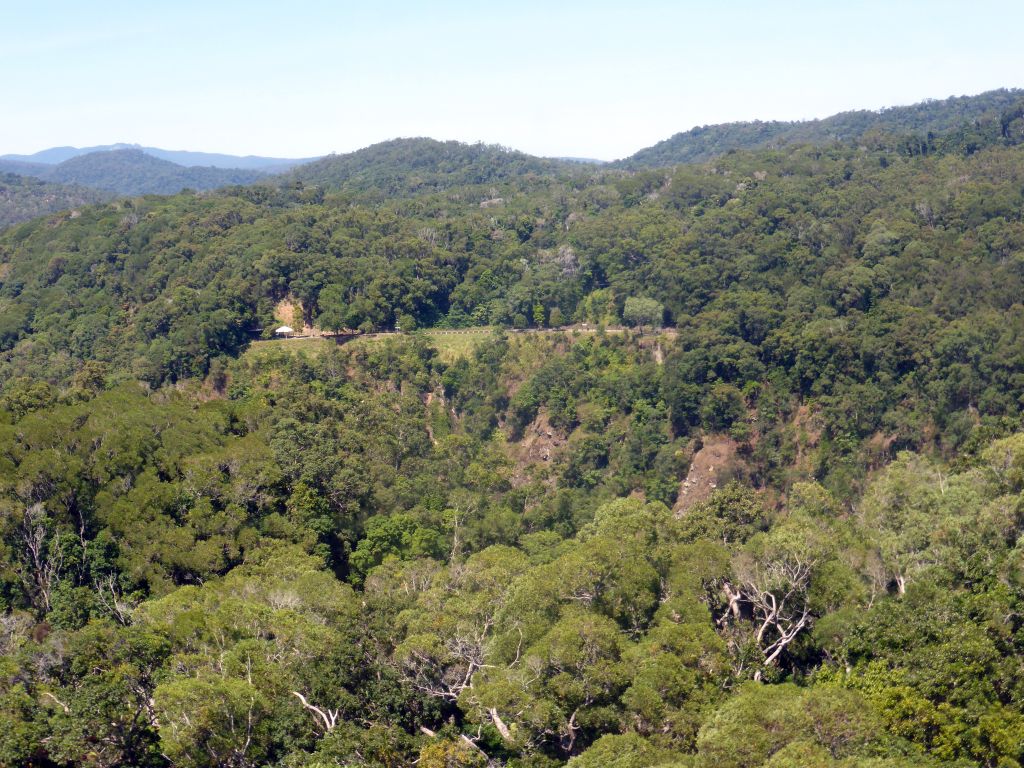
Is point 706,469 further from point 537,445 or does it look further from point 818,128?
point 818,128

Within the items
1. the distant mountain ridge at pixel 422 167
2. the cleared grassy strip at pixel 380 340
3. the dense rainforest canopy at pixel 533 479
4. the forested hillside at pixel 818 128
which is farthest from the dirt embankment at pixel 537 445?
the forested hillside at pixel 818 128

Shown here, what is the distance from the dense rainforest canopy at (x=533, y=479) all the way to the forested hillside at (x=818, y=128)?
51.5 m

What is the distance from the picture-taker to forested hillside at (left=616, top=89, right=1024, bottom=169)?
13512 centimetres

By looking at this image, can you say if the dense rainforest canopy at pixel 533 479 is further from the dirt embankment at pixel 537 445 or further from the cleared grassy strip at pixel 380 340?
the cleared grassy strip at pixel 380 340

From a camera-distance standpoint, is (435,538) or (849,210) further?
(849,210)

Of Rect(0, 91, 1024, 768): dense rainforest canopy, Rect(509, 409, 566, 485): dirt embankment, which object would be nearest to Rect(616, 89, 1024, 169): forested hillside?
Rect(0, 91, 1024, 768): dense rainforest canopy

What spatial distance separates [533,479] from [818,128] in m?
125

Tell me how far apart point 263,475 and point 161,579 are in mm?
5740

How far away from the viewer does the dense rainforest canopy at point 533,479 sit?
1936 centimetres

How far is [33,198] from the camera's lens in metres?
166

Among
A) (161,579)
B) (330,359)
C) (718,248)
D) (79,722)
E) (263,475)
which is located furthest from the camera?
(718,248)

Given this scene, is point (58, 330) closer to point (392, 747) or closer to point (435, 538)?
point (435, 538)

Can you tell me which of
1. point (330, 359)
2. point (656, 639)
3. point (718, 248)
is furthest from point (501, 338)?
point (656, 639)

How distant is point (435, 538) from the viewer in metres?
34.3
